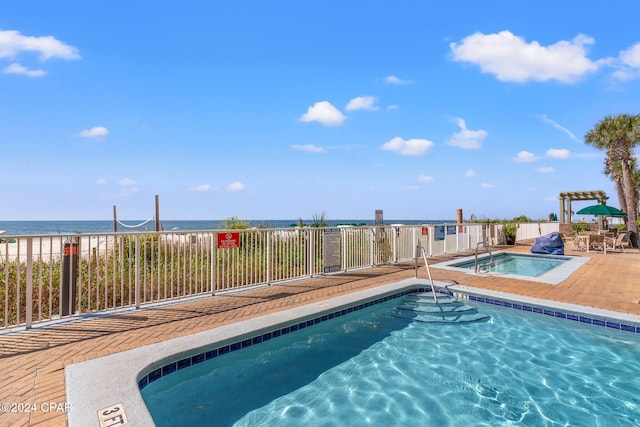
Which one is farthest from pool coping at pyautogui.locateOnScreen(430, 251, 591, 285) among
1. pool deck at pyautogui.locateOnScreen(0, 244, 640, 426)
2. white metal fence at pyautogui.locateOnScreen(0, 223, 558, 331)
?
white metal fence at pyautogui.locateOnScreen(0, 223, 558, 331)

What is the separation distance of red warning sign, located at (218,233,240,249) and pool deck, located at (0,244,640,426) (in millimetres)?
832

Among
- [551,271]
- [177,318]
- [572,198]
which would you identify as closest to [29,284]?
[177,318]

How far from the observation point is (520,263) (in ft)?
35.6

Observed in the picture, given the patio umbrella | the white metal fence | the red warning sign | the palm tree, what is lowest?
the white metal fence

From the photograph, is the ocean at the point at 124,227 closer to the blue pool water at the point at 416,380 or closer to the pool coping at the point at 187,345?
the pool coping at the point at 187,345

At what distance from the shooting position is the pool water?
31.0 feet

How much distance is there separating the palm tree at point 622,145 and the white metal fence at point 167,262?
1211 centimetres

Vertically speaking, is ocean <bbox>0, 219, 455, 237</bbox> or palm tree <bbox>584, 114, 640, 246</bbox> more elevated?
palm tree <bbox>584, 114, 640, 246</bbox>

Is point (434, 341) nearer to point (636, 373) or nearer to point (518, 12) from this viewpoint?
point (636, 373)

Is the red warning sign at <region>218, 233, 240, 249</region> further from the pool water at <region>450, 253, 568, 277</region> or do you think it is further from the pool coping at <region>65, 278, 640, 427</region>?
the pool water at <region>450, 253, 568, 277</region>

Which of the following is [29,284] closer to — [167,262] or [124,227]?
[167,262]

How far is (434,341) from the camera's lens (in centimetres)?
445

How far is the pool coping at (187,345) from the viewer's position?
2291 millimetres

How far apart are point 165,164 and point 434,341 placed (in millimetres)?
26002
